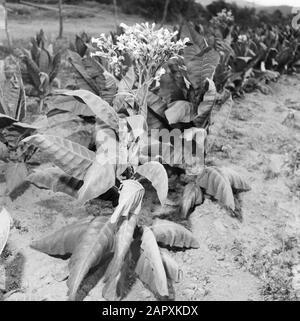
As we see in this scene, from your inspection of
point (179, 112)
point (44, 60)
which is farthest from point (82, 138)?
point (44, 60)

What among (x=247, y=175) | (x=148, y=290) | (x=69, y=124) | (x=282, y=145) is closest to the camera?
(x=148, y=290)

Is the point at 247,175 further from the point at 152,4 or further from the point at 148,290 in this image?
the point at 152,4

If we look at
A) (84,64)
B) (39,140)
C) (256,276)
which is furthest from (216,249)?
(84,64)

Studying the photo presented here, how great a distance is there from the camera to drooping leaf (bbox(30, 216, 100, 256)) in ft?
8.28

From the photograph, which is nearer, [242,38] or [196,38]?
[196,38]

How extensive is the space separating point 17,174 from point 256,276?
1.76 metres

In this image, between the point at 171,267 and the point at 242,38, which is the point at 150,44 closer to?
the point at 171,267

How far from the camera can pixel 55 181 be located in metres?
2.88

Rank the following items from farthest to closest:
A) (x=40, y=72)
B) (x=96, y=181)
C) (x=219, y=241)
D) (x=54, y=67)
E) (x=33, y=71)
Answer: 1. (x=54, y=67)
2. (x=40, y=72)
3. (x=33, y=71)
4. (x=219, y=241)
5. (x=96, y=181)

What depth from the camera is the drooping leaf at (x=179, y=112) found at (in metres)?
3.27

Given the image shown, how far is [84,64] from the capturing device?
148 inches

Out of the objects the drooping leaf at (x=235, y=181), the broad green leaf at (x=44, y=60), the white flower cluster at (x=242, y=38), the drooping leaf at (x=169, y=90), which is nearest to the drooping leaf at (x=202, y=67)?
the drooping leaf at (x=169, y=90)

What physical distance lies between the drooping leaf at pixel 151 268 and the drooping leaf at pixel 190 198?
23.3 inches

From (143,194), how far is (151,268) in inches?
17.2
